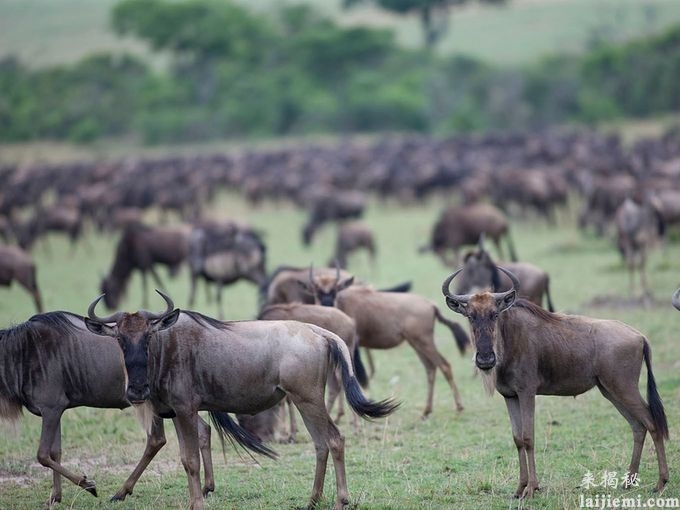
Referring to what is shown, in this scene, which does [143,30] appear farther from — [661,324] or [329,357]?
[329,357]

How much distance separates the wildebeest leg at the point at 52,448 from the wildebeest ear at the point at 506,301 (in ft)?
8.75

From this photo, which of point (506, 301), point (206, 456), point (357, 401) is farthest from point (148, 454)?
point (506, 301)

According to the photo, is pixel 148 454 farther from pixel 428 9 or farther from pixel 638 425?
pixel 428 9

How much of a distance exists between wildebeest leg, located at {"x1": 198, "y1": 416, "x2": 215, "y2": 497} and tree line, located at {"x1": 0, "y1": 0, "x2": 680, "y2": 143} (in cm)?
5127

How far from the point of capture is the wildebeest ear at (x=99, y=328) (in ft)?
19.0

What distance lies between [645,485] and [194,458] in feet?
8.45

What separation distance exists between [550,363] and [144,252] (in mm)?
10696

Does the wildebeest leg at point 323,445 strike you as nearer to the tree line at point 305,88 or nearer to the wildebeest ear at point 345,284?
the wildebeest ear at point 345,284

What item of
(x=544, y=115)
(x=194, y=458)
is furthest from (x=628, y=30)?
(x=194, y=458)

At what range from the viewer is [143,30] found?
199 ft

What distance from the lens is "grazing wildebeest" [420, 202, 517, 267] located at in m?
16.9

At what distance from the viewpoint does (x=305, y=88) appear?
58.7 metres

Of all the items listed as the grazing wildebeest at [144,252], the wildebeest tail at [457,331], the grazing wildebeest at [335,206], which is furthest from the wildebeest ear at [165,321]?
the grazing wildebeest at [335,206]

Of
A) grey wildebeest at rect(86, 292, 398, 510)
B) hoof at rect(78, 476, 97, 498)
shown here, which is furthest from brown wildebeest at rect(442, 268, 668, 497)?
hoof at rect(78, 476, 97, 498)
